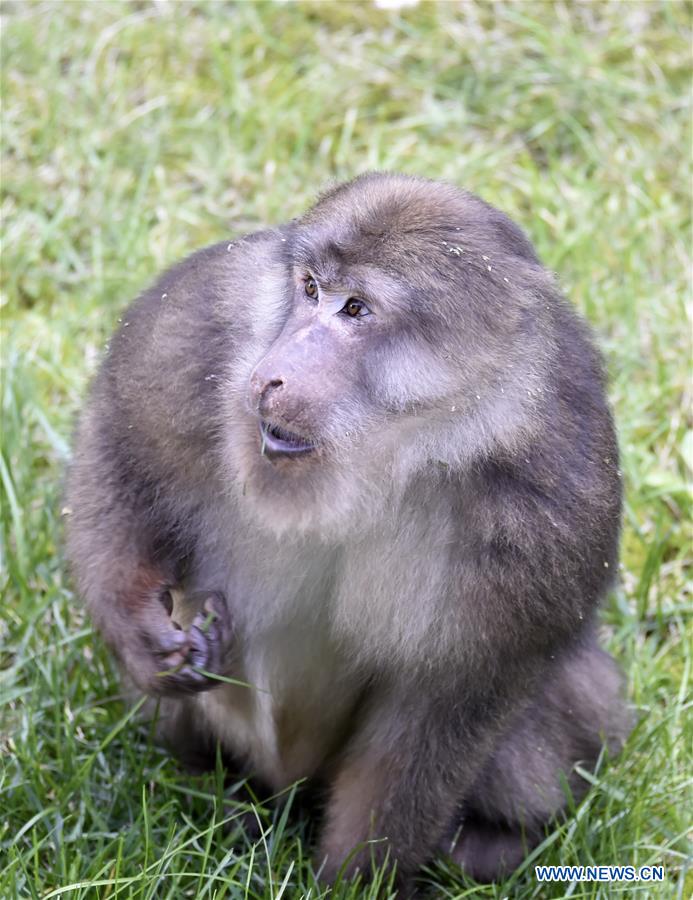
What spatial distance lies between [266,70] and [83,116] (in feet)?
2.72

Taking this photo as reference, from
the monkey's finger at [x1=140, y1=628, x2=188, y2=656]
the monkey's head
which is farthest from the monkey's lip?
the monkey's finger at [x1=140, y1=628, x2=188, y2=656]

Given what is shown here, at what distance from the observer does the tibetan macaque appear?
2.95 meters

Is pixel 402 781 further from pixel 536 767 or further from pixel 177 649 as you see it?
pixel 177 649

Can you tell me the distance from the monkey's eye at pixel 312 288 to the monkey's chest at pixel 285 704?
2.98ft

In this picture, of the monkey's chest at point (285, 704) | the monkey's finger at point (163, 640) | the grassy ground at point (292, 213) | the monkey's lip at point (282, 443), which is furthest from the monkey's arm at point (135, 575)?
the monkey's lip at point (282, 443)

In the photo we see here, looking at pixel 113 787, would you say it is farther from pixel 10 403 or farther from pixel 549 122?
pixel 549 122

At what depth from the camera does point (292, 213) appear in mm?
5750

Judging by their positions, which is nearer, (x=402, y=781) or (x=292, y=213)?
(x=402, y=781)

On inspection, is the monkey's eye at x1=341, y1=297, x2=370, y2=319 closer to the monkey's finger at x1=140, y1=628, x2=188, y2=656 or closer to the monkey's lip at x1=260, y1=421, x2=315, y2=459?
the monkey's lip at x1=260, y1=421, x2=315, y2=459

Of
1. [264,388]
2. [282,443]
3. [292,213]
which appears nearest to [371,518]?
[282,443]

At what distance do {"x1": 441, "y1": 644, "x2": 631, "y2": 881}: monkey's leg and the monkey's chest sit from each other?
1.39 ft

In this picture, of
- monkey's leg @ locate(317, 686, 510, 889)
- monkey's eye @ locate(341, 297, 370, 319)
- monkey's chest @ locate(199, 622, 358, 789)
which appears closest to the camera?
monkey's eye @ locate(341, 297, 370, 319)

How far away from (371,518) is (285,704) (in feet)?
2.75

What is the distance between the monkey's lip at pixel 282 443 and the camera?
113 inches
